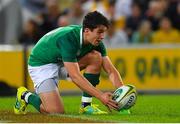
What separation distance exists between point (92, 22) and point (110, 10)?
9195mm

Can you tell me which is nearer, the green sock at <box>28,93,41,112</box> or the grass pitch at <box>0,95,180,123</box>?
the grass pitch at <box>0,95,180,123</box>

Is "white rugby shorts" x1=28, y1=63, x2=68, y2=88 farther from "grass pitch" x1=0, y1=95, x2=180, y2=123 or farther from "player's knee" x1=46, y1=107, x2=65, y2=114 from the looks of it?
"grass pitch" x1=0, y1=95, x2=180, y2=123

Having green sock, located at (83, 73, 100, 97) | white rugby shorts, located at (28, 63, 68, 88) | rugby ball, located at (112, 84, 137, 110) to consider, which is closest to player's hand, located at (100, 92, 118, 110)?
rugby ball, located at (112, 84, 137, 110)

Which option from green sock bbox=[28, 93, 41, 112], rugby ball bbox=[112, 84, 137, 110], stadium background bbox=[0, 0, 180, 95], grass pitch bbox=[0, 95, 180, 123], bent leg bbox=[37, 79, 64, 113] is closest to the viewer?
grass pitch bbox=[0, 95, 180, 123]

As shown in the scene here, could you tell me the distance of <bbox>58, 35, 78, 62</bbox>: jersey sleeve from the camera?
1084cm

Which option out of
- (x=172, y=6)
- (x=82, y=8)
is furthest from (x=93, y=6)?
(x=172, y=6)

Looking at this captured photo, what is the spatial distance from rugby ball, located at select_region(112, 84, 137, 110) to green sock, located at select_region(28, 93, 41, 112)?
1271mm

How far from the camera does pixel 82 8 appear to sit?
2033 cm

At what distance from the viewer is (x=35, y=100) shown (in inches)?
452

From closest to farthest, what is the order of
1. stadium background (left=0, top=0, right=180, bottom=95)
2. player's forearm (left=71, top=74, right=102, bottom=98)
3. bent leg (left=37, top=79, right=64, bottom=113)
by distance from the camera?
player's forearm (left=71, top=74, right=102, bottom=98)
bent leg (left=37, top=79, right=64, bottom=113)
stadium background (left=0, top=0, right=180, bottom=95)

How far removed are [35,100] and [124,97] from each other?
1479 mm

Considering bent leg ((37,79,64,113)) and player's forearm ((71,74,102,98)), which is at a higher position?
player's forearm ((71,74,102,98))

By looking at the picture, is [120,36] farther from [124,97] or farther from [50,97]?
[124,97]

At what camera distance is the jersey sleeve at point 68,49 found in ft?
35.6
